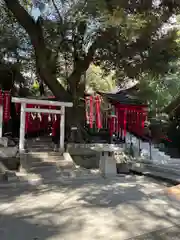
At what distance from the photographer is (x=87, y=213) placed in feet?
18.3

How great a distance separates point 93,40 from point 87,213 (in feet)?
26.2

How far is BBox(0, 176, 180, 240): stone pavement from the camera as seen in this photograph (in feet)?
15.0

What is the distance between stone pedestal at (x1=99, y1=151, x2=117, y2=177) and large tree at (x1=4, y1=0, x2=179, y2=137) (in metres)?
3.00

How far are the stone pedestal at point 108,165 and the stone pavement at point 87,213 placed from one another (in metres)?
1.72

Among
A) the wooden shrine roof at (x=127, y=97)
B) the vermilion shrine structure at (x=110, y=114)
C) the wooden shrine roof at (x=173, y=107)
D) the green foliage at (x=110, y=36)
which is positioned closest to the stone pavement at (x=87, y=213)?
the vermilion shrine structure at (x=110, y=114)

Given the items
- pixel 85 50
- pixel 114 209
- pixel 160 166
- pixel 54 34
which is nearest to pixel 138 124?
pixel 160 166

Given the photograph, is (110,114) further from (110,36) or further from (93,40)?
(110,36)

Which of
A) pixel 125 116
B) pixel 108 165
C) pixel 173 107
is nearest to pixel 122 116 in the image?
pixel 125 116

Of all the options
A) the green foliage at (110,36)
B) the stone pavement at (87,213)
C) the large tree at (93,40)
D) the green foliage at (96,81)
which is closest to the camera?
the stone pavement at (87,213)

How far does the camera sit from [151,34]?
1106 cm

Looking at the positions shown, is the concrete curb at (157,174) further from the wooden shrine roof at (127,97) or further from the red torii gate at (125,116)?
the wooden shrine roof at (127,97)

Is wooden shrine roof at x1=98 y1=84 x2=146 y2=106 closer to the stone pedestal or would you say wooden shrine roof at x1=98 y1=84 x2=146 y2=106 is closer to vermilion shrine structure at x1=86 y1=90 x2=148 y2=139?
vermilion shrine structure at x1=86 y1=90 x2=148 y2=139

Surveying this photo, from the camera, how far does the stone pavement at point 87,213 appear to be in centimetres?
456

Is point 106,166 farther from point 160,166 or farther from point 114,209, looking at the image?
point 114,209
